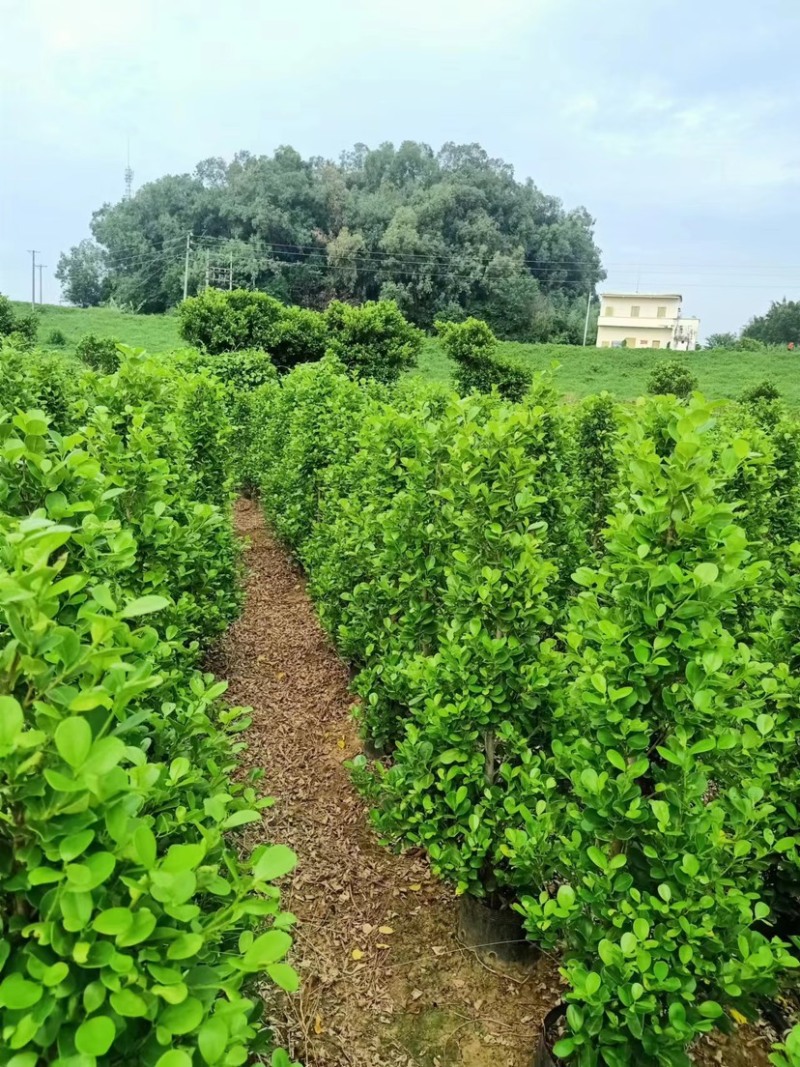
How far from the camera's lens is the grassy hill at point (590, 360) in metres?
29.3

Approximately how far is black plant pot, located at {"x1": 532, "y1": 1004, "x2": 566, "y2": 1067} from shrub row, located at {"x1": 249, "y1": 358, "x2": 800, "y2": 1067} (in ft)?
0.34

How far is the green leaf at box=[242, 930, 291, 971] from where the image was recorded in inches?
40.6

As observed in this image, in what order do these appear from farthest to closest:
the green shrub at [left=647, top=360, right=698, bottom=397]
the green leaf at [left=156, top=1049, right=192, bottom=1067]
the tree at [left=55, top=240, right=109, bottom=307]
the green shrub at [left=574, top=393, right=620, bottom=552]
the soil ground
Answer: the tree at [left=55, top=240, right=109, bottom=307]
the green shrub at [left=647, top=360, right=698, bottom=397]
the green shrub at [left=574, top=393, right=620, bottom=552]
the soil ground
the green leaf at [left=156, top=1049, right=192, bottom=1067]

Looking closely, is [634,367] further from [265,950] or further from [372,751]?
[265,950]

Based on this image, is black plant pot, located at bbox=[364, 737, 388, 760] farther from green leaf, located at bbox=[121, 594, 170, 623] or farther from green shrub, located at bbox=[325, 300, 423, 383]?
green shrub, located at bbox=[325, 300, 423, 383]

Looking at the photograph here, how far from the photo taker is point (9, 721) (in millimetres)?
887

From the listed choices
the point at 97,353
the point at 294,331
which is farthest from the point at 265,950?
the point at 97,353

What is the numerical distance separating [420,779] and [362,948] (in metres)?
0.90

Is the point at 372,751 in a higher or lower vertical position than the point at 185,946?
lower

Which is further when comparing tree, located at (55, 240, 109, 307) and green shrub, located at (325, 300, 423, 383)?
tree, located at (55, 240, 109, 307)

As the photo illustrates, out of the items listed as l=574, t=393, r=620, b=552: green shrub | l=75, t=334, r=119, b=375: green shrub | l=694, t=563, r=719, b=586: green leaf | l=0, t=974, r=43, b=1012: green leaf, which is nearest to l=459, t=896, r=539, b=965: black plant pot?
l=694, t=563, r=719, b=586: green leaf

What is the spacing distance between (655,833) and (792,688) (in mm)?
968

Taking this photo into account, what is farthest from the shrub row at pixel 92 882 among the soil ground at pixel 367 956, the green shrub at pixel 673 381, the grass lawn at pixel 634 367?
the grass lawn at pixel 634 367

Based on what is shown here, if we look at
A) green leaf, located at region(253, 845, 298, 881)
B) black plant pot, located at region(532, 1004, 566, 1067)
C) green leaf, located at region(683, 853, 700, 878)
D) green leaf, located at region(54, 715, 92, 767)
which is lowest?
black plant pot, located at region(532, 1004, 566, 1067)
